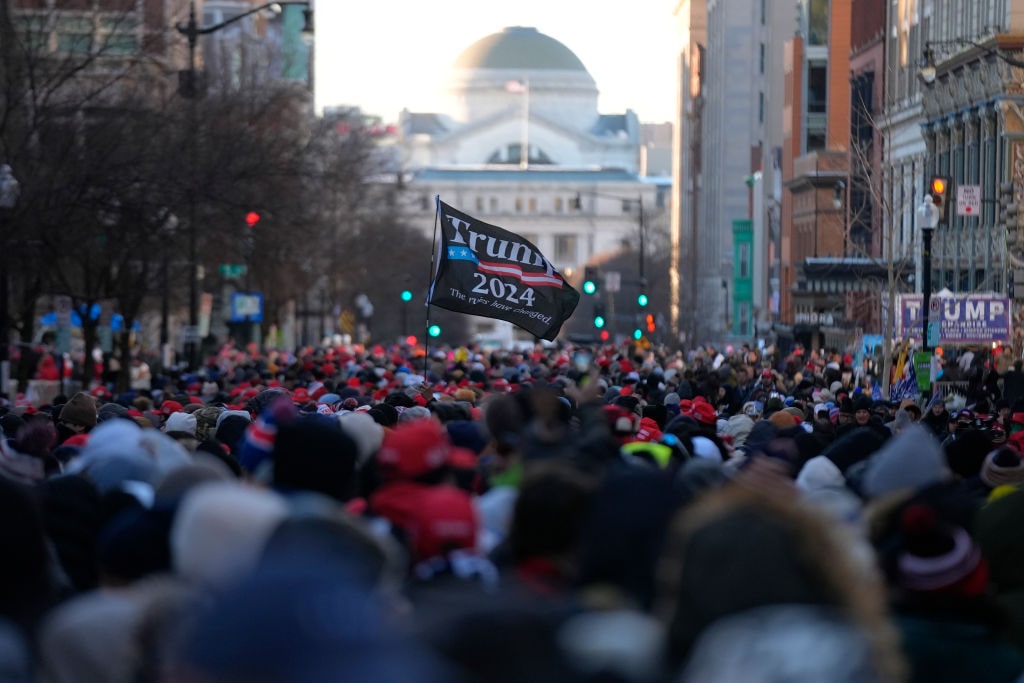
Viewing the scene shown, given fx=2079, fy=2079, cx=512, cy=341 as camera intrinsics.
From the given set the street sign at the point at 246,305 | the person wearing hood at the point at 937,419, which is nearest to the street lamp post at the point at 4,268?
the person wearing hood at the point at 937,419

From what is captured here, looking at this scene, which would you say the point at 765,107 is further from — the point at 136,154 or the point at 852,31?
the point at 136,154

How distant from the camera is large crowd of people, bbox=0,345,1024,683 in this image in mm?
4469

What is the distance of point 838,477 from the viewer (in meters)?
9.78

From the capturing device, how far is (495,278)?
19.7 m

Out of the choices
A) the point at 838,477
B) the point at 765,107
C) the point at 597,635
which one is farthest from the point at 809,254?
the point at 597,635

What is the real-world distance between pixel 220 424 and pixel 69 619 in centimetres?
991

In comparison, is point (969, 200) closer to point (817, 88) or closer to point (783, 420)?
point (783, 420)

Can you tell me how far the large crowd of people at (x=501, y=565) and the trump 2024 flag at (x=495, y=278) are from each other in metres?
8.62

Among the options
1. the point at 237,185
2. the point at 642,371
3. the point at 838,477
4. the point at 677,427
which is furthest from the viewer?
the point at 237,185

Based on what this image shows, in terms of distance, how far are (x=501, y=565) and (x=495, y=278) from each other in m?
13.0

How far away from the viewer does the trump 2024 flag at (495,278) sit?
1934 centimetres

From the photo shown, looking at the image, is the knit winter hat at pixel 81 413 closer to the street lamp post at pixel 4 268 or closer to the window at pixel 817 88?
the street lamp post at pixel 4 268

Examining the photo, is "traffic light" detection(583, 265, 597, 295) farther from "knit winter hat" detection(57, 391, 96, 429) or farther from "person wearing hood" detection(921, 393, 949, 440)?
"knit winter hat" detection(57, 391, 96, 429)

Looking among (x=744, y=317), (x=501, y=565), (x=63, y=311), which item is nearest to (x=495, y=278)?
(x=501, y=565)
